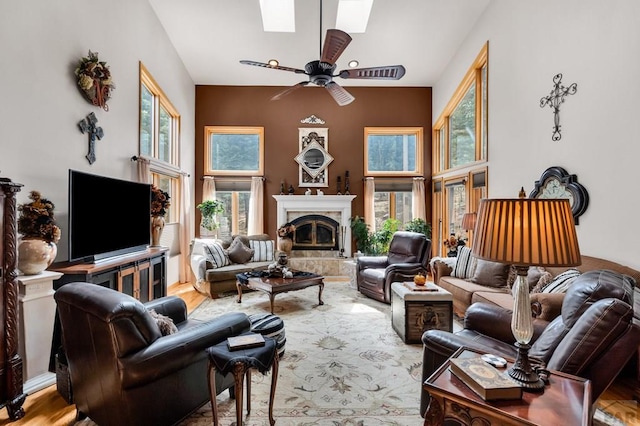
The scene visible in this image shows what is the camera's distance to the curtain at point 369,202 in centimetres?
763

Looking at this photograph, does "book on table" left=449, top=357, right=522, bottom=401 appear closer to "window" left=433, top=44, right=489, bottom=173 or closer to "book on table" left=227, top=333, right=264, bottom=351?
"book on table" left=227, top=333, right=264, bottom=351

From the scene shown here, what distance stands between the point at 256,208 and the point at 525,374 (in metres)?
6.54

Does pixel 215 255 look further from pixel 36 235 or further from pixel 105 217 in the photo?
pixel 36 235

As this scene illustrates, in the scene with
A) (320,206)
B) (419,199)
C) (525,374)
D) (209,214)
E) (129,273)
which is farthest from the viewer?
(419,199)

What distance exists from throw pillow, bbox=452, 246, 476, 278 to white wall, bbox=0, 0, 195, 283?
4.38 m

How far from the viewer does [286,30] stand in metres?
5.48

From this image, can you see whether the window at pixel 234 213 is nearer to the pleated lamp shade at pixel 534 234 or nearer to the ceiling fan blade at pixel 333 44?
the ceiling fan blade at pixel 333 44

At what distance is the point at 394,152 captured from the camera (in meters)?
7.87

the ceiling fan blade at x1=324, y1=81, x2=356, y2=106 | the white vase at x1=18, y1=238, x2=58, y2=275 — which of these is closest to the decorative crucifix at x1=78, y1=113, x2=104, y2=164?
the white vase at x1=18, y1=238, x2=58, y2=275

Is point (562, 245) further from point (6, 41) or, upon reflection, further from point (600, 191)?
point (6, 41)

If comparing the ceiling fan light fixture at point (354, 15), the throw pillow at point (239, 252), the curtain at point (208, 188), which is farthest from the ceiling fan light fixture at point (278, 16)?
the throw pillow at point (239, 252)

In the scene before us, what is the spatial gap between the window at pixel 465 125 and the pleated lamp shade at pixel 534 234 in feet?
13.8

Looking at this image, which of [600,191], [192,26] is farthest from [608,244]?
[192,26]

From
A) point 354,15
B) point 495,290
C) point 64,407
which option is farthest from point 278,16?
point 64,407
